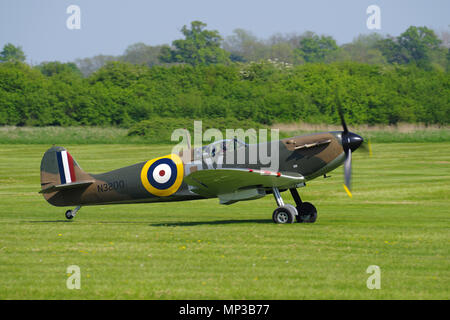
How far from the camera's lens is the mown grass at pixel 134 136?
48.9 meters

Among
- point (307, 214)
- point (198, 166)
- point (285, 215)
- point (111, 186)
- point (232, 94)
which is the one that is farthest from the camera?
point (232, 94)

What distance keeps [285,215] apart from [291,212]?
188 mm

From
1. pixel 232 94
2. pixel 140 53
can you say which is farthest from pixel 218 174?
pixel 140 53

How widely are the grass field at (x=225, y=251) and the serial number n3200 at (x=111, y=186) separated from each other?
93 cm

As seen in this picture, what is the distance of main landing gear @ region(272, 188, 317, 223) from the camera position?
50.7 feet

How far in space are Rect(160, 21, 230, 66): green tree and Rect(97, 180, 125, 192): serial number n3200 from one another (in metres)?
106

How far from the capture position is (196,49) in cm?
12825

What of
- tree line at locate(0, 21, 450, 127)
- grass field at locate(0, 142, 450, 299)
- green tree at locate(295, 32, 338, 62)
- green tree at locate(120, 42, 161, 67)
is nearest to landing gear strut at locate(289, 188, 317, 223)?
grass field at locate(0, 142, 450, 299)

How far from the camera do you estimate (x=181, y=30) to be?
134750 mm

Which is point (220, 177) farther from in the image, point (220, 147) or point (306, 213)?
point (306, 213)

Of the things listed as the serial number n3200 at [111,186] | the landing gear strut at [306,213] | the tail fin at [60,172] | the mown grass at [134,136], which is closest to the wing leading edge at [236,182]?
the landing gear strut at [306,213]

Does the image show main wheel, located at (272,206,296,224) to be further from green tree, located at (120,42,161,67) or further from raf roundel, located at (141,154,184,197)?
green tree, located at (120,42,161,67)
